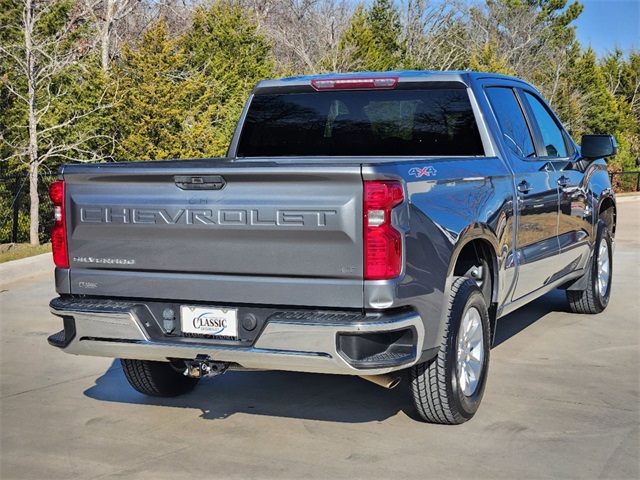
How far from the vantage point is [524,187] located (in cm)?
661

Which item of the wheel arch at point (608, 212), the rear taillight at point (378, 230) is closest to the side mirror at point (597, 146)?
the wheel arch at point (608, 212)

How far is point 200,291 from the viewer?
5000 mm

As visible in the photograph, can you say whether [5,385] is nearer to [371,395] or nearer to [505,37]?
[371,395]

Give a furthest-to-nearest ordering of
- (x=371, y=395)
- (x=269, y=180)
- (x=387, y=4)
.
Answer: (x=387, y=4) → (x=371, y=395) → (x=269, y=180)

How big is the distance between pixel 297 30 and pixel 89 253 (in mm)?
40227

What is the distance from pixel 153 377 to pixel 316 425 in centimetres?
115

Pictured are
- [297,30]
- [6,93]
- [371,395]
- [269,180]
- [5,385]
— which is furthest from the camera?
[297,30]

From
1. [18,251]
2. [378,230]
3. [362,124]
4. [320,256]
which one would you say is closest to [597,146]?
[362,124]

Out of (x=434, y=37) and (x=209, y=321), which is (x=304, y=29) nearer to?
(x=434, y=37)

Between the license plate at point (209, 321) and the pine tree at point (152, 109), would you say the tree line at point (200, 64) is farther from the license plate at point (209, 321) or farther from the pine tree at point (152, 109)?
the license plate at point (209, 321)

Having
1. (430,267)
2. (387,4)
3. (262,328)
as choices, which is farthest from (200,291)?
(387,4)

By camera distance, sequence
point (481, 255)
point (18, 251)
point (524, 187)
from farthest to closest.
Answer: point (18, 251) → point (524, 187) → point (481, 255)

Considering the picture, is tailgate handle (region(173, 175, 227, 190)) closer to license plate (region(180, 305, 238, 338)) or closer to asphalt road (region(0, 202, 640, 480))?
license plate (region(180, 305, 238, 338))

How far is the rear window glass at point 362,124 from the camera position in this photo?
650 cm
